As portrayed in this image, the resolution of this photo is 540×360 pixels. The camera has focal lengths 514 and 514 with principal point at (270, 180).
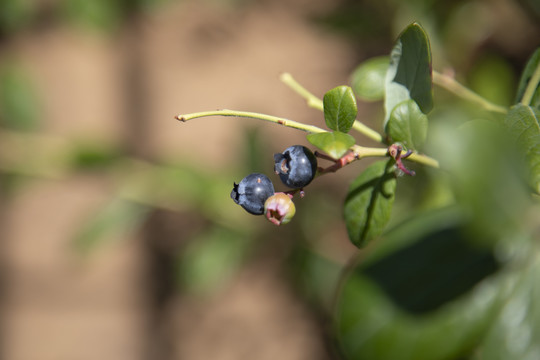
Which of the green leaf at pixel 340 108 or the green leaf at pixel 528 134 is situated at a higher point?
the green leaf at pixel 528 134

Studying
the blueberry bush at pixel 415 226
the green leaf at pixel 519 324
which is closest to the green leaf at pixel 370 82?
the blueberry bush at pixel 415 226

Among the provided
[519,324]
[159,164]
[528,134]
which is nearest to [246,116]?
[528,134]

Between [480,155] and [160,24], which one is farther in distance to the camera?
[160,24]

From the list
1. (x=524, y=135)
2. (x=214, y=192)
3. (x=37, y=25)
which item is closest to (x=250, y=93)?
(x=214, y=192)

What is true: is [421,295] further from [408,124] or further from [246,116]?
[246,116]

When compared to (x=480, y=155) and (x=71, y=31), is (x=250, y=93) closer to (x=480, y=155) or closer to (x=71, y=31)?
(x=71, y=31)

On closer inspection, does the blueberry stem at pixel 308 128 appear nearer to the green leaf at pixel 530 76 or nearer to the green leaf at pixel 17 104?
the green leaf at pixel 530 76
